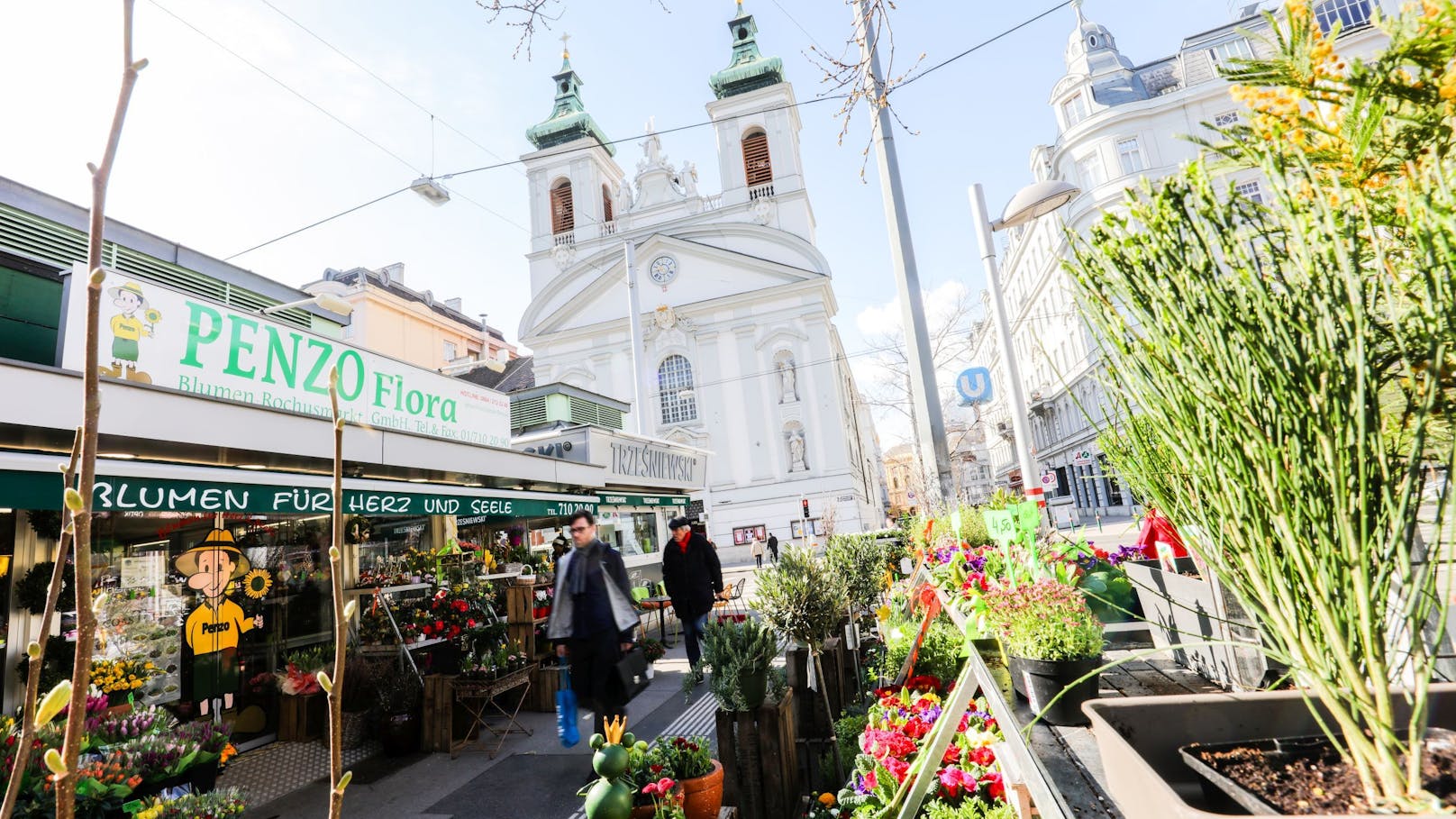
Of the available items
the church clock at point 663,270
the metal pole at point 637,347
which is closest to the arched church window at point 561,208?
the church clock at point 663,270

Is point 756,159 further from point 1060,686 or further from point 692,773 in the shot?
point 1060,686

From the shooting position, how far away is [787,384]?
31312 mm

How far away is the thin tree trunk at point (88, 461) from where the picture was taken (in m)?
0.56

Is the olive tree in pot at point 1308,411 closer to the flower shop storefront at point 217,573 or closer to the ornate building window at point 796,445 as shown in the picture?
the flower shop storefront at point 217,573

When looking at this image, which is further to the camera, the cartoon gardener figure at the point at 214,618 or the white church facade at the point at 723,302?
the white church facade at the point at 723,302

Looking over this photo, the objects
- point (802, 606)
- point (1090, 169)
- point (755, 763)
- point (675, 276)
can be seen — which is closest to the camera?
point (755, 763)

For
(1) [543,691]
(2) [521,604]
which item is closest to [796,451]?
(2) [521,604]

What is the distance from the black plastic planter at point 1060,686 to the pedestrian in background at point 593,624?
321cm

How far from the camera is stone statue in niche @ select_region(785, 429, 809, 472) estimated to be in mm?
30484

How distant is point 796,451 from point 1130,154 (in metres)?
18.5

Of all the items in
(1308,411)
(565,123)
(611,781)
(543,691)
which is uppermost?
(565,123)

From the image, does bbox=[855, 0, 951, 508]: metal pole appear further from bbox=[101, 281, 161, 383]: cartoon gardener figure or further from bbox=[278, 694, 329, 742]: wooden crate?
bbox=[278, 694, 329, 742]: wooden crate

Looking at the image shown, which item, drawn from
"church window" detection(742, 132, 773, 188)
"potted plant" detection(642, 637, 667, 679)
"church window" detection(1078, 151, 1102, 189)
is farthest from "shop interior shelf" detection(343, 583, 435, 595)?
"church window" detection(742, 132, 773, 188)

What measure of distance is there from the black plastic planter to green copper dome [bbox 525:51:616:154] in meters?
38.2
